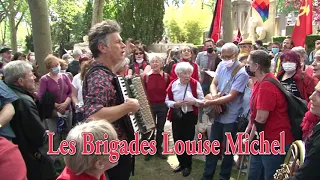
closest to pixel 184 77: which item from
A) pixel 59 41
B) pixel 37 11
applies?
pixel 37 11

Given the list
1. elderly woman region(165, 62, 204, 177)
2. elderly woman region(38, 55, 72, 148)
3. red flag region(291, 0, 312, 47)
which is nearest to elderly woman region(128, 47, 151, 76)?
elderly woman region(38, 55, 72, 148)

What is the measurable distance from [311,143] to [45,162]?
2.89m

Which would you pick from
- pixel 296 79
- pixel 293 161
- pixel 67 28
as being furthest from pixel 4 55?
pixel 67 28

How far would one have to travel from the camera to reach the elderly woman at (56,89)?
6019 millimetres

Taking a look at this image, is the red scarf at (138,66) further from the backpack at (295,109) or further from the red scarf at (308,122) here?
the red scarf at (308,122)

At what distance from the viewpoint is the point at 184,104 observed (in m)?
5.36

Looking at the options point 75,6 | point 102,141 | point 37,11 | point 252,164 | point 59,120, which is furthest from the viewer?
point 75,6

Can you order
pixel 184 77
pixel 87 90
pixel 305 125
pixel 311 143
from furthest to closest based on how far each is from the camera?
pixel 184 77
pixel 305 125
pixel 87 90
pixel 311 143

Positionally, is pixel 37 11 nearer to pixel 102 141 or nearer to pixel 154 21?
pixel 102 141

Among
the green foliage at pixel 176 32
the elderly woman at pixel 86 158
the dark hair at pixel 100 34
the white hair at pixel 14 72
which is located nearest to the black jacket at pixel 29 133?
the white hair at pixel 14 72

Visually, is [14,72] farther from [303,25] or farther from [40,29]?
[303,25]

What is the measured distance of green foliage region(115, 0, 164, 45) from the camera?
21.9 m

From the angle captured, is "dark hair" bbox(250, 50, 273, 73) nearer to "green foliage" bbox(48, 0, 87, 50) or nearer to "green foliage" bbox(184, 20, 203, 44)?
"green foliage" bbox(184, 20, 203, 44)

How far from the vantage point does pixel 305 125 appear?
3.35 meters
